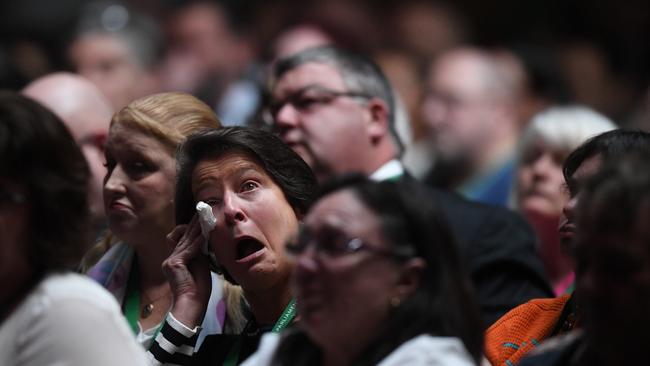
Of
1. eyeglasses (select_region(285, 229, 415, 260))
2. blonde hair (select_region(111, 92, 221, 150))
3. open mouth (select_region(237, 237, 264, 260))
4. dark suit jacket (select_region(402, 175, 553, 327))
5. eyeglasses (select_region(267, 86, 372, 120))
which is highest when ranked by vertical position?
eyeglasses (select_region(285, 229, 415, 260))

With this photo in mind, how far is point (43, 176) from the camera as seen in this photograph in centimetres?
340

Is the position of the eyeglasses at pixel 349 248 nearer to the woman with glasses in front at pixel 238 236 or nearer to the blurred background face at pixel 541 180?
the woman with glasses in front at pixel 238 236

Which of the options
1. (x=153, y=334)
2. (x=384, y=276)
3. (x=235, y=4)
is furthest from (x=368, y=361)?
(x=235, y=4)

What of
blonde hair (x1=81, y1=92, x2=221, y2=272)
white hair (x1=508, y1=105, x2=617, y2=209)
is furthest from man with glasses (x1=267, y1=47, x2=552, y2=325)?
blonde hair (x1=81, y1=92, x2=221, y2=272)

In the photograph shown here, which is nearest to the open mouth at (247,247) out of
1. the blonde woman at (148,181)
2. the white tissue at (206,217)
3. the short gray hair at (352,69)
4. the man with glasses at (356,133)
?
the white tissue at (206,217)

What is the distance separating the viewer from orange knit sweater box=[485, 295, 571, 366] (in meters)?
4.10

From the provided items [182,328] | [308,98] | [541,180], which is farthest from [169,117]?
[541,180]

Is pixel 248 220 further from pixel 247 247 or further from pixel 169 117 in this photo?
pixel 169 117

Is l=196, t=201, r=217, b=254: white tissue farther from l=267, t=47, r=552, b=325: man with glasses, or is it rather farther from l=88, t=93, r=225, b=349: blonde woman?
l=267, t=47, r=552, b=325: man with glasses

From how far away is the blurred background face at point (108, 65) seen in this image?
9242 mm

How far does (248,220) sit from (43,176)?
0.91 meters

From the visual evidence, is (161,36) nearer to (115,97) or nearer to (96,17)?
(96,17)

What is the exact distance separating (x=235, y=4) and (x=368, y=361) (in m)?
9.51

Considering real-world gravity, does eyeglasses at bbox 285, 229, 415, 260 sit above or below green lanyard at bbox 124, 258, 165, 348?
above
